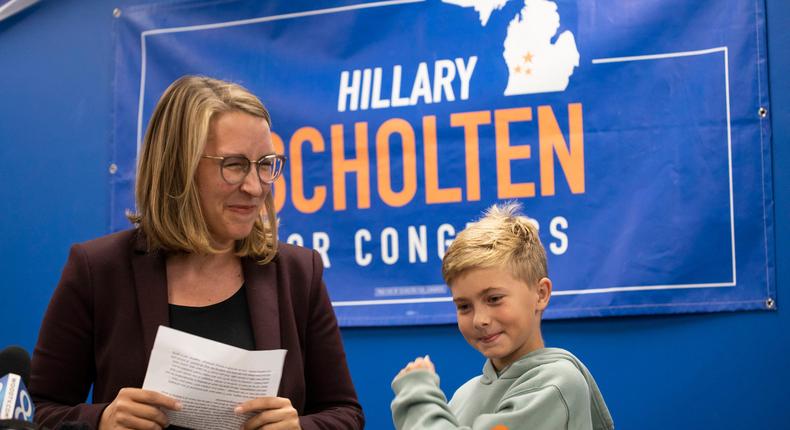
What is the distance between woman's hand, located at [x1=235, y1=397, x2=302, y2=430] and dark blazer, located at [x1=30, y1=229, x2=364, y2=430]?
0.10m

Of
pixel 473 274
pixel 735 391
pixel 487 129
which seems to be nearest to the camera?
pixel 473 274

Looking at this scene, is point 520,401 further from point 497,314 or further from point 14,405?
point 14,405

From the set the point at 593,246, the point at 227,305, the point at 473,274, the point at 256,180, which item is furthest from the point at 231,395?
the point at 593,246

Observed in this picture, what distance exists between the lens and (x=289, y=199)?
3195 mm

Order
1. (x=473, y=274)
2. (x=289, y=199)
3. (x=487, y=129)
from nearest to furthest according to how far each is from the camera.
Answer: (x=473, y=274)
(x=487, y=129)
(x=289, y=199)

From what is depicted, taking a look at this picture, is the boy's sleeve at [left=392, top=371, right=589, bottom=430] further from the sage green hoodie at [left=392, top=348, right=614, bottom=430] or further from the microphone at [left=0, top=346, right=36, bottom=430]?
the microphone at [left=0, top=346, right=36, bottom=430]

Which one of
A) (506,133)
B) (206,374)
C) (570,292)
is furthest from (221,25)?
(206,374)

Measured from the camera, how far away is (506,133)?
2971 mm

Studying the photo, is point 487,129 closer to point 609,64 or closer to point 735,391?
point 609,64

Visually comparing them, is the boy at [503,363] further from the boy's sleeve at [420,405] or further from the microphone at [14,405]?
the microphone at [14,405]

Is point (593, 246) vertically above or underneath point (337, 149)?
underneath

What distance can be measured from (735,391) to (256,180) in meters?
1.77

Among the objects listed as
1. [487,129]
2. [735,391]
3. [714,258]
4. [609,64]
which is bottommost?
[735,391]

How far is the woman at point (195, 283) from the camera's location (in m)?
1.60
